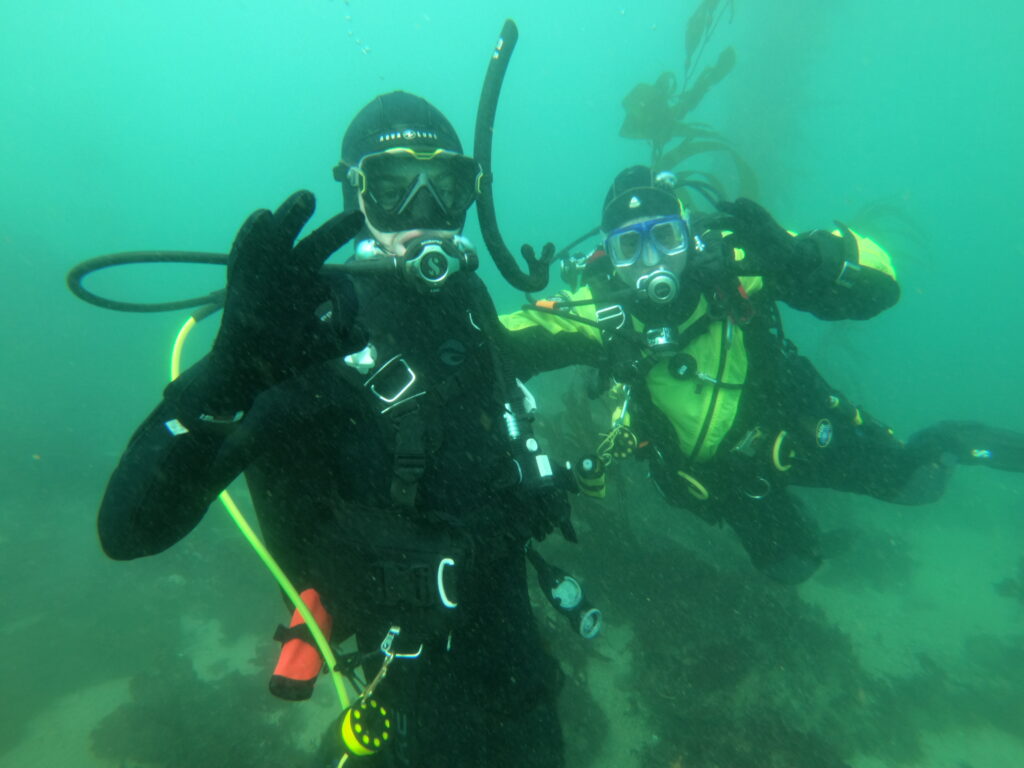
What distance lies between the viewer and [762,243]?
422cm

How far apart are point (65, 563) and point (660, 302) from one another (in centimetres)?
1573

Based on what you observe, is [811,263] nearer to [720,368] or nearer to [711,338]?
[711,338]

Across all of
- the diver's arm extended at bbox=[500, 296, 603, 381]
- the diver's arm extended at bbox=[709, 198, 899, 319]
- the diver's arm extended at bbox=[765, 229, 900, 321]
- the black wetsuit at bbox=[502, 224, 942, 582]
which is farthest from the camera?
the black wetsuit at bbox=[502, 224, 942, 582]

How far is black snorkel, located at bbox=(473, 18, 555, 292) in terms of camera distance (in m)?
3.05

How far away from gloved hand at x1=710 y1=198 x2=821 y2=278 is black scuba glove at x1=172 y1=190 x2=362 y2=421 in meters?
3.64

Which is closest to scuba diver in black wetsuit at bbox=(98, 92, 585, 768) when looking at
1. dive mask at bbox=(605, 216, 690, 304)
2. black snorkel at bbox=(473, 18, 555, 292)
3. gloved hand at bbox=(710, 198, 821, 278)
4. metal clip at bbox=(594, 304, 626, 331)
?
black snorkel at bbox=(473, 18, 555, 292)

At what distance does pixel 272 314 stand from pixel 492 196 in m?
1.99

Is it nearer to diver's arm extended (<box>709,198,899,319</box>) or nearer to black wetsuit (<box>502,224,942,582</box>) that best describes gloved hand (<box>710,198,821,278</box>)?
diver's arm extended (<box>709,198,899,319</box>)

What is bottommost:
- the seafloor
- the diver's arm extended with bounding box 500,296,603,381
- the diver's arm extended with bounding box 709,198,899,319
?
the seafloor

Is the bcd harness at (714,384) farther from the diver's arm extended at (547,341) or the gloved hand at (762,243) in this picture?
the gloved hand at (762,243)

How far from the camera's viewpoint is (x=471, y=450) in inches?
96.2

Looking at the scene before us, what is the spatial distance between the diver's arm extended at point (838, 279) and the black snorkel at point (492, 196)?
254 centimetres

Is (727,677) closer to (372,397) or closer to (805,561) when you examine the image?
(805,561)

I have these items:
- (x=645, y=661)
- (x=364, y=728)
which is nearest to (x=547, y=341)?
(x=364, y=728)
